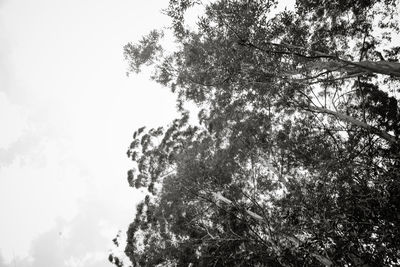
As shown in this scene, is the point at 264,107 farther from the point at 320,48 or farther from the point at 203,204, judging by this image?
the point at 203,204

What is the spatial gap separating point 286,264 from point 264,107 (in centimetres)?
780

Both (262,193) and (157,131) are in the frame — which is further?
(157,131)

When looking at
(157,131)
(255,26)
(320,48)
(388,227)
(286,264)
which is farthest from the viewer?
(157,131)

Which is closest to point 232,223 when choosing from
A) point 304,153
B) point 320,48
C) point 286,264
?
point 304,153

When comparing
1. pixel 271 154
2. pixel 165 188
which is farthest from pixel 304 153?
pixel 165 188

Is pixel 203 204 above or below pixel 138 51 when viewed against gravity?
below

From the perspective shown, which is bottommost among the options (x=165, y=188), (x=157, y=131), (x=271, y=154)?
(x=271, y=154)

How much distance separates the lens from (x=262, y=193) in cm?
1297

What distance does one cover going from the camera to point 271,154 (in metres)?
13.2

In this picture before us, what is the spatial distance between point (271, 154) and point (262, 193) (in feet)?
6.15

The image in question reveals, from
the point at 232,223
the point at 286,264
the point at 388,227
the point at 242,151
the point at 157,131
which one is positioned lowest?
the point at 388,227

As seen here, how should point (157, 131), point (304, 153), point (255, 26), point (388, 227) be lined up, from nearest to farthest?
1. point (388, 227)
2. point (255, 26)
3. point (304, 153)
4. point (157, 131)

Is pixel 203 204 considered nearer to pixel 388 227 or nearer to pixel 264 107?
A: pixel 264 107

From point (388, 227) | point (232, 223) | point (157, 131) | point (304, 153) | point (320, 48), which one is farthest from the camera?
point (157, 131)
